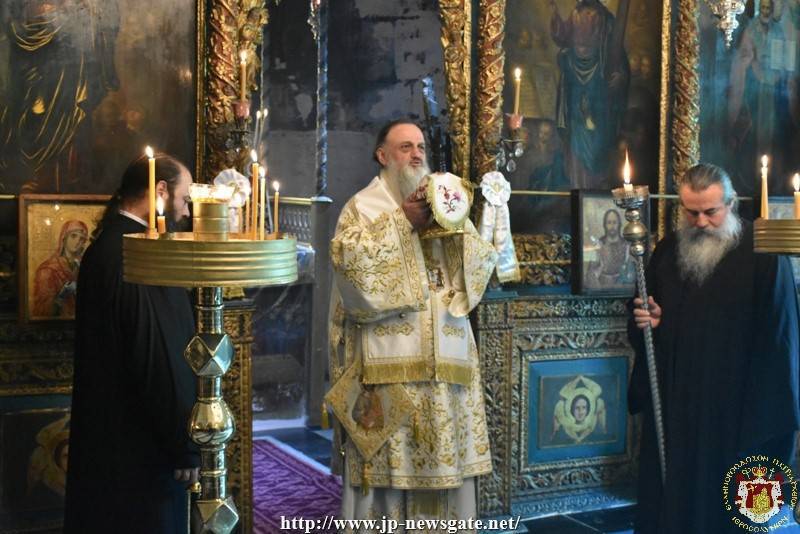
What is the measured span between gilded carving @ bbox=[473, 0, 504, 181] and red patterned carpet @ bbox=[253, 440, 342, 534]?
209 centimetres

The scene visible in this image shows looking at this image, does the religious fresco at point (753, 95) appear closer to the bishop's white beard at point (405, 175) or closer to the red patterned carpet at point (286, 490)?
the bishop's white beard at point (405, 175)

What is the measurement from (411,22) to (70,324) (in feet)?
14.1

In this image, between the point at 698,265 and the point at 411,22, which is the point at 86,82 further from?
the point at 411,22

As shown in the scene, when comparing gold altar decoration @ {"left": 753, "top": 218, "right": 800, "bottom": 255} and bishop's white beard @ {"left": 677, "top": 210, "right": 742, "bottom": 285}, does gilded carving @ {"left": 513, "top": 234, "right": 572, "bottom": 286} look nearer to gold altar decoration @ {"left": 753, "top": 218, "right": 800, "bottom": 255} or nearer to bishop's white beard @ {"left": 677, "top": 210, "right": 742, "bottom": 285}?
bishop's white beard @ {"left": 677, "top": 210, "right": 742, "bottom": 285}

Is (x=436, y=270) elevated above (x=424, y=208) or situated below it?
below

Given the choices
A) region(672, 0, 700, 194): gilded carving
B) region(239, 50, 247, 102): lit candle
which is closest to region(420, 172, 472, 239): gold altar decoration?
region(239, 50, 247, 102): lit candle

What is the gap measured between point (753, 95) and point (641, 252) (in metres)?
2.47

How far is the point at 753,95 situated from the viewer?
552 centimetres

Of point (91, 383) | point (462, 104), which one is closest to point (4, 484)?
point (91, 383)

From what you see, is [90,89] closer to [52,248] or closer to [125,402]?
[52,248]

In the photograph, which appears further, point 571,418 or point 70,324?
point 571,418

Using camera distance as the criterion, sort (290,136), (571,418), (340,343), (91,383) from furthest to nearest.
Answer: (290,136), (571,418), (340,343), (91,383)

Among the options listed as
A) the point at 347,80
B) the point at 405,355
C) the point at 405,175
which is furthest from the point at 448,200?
the point at 347,80

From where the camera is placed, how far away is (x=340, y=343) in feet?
12.4
